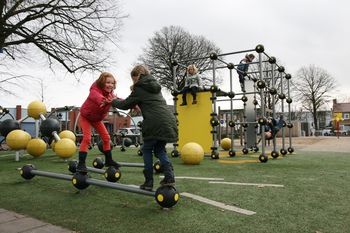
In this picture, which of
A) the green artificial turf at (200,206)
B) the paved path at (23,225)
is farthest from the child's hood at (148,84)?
the paved path at (23,225)

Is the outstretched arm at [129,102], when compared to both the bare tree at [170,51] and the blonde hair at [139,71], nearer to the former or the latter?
the blonde hair at [139,71]

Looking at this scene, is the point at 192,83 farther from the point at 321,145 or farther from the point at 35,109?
the point at 321,145

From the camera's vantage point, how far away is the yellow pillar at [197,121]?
402 inches

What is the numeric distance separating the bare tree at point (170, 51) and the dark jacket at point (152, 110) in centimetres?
3019

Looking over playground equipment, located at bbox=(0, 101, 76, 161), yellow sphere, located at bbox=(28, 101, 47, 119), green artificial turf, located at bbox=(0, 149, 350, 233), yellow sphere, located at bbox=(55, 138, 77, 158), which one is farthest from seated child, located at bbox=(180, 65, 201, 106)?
green artificial turf, located at bbox=(0, 149, 350, 233)

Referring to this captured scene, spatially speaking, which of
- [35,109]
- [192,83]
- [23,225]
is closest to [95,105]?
[23,225]

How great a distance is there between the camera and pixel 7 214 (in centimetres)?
366

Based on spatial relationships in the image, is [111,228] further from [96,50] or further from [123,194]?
[96,50]

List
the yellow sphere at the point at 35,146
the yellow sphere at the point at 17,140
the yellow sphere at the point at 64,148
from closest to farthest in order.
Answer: the yellow sphere at the point at 64,148
the yellow sphere at the point at 17,140
the yellow sphere at the point at 35,146

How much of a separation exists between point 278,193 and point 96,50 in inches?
583

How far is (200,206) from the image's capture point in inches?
143

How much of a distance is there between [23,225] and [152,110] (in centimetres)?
193

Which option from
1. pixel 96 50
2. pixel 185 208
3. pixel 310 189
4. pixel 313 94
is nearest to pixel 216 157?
pixel 310 189

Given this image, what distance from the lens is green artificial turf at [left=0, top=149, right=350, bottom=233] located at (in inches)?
117
